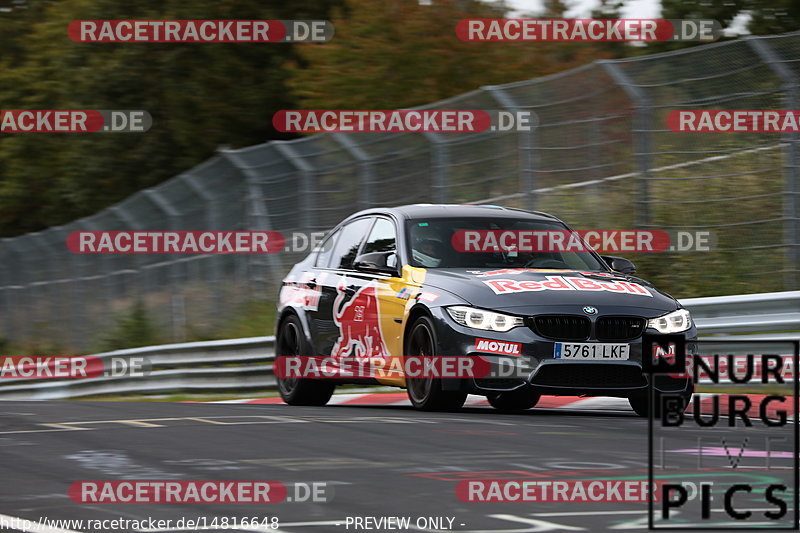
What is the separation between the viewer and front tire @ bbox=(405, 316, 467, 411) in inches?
409

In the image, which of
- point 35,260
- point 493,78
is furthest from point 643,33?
point 35,260

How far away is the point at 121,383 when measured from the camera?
68.3 feet

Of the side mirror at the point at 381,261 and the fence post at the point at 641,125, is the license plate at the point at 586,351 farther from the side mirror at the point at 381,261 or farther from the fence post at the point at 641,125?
the fence post at the point at 641,125

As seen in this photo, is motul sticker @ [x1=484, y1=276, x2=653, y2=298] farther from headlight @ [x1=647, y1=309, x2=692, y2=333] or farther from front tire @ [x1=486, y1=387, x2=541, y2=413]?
front tire @ [x1=486, y1=387, x2=541, y2=413]

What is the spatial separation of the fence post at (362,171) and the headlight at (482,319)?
7858 mm

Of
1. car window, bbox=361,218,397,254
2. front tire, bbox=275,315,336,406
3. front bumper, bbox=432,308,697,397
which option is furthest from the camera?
front tire, bbox=275,315,336,406

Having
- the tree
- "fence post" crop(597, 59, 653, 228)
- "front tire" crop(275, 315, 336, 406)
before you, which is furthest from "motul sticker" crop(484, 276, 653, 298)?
the tree

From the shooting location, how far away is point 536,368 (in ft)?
32.9

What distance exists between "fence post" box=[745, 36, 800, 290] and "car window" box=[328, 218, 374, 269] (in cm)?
407

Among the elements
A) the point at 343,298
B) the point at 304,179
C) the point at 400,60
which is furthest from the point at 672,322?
the point at 400,60

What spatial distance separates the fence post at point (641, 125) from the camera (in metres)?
15.0

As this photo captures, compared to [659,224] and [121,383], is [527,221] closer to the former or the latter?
[659,224]

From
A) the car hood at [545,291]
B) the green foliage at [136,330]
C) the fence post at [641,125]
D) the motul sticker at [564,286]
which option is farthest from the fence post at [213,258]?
the motul sticker at [564,286]

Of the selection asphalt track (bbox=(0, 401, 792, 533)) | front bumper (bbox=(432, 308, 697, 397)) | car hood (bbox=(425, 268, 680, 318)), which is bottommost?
asphalt track (bbox=(0, 401, 792, 533))
